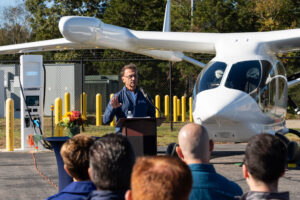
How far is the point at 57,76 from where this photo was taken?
30609 millimetres

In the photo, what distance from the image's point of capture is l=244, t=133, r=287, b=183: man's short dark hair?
3168 millimetres

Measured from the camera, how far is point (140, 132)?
7293 mm

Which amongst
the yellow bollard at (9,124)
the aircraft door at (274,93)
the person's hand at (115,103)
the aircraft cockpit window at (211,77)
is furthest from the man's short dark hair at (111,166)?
the yellow bollard at (9,124)

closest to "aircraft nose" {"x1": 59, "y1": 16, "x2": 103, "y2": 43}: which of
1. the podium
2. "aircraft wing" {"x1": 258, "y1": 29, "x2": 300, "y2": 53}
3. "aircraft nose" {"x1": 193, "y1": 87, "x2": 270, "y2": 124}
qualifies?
"aircraft nose" {"x1": 193, "y1": 87, "x2": 270, "y2": 124}

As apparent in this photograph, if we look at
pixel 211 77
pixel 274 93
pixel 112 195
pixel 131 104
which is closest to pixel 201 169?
pixel 112 195

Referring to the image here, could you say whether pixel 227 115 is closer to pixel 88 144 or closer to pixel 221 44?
pixel 221 44

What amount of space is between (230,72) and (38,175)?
4046 millimetres

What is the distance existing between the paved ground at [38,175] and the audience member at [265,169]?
15.8 feet

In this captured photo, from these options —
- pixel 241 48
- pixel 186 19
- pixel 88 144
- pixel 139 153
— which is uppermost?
pixel 186 19

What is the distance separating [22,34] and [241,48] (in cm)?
5022

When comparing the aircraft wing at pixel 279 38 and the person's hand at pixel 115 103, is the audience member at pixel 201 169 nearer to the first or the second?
the person's hand at pixel 115 103

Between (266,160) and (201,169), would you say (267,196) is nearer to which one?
(266,160)

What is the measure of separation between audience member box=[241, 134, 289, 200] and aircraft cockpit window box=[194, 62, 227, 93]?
6.66 metres

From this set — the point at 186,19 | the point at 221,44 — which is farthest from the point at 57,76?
the point at 221,44
